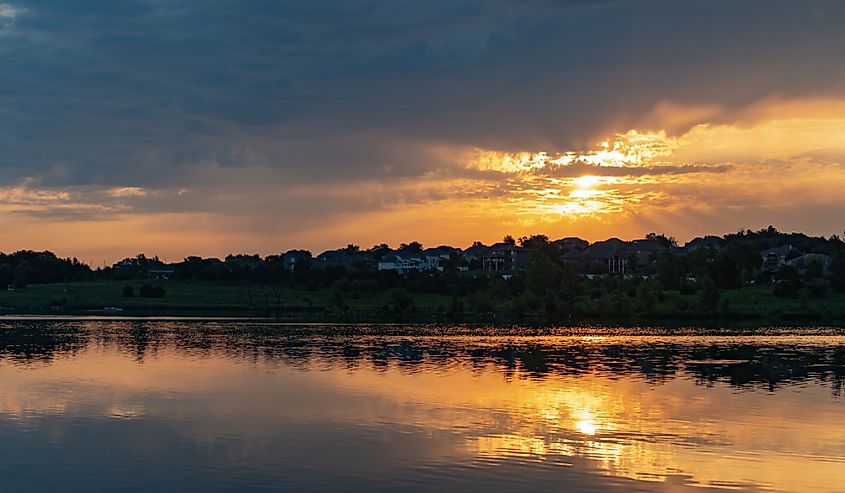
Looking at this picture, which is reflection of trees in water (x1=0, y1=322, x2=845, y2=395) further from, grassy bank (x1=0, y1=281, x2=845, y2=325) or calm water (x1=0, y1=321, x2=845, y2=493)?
grassy bank (x1=0, y1=281, x2=845, y2=325)

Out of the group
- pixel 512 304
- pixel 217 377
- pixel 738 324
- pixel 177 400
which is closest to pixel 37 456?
pixel 177 400

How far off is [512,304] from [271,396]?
395 feet

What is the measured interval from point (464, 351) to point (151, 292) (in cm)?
12852

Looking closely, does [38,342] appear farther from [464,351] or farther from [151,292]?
[151,292]

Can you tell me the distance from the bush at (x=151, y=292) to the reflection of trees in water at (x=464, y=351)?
81.1m

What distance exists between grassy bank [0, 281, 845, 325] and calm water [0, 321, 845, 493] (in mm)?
70962

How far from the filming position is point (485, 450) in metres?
33.8

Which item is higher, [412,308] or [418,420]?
[412,308]

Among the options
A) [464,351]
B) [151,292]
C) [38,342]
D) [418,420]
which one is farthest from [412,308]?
[418,420]

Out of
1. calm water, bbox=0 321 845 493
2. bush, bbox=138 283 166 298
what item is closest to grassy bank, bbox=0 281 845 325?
bush, bbox=138 283 166 298

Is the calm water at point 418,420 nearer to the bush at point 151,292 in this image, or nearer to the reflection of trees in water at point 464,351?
the reflection of trees in water at point 464,351

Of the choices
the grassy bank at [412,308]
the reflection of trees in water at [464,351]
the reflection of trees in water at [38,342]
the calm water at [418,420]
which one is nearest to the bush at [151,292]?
the grassy bank at [412,308]

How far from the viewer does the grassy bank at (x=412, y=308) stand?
489 ft

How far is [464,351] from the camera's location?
267 ft
